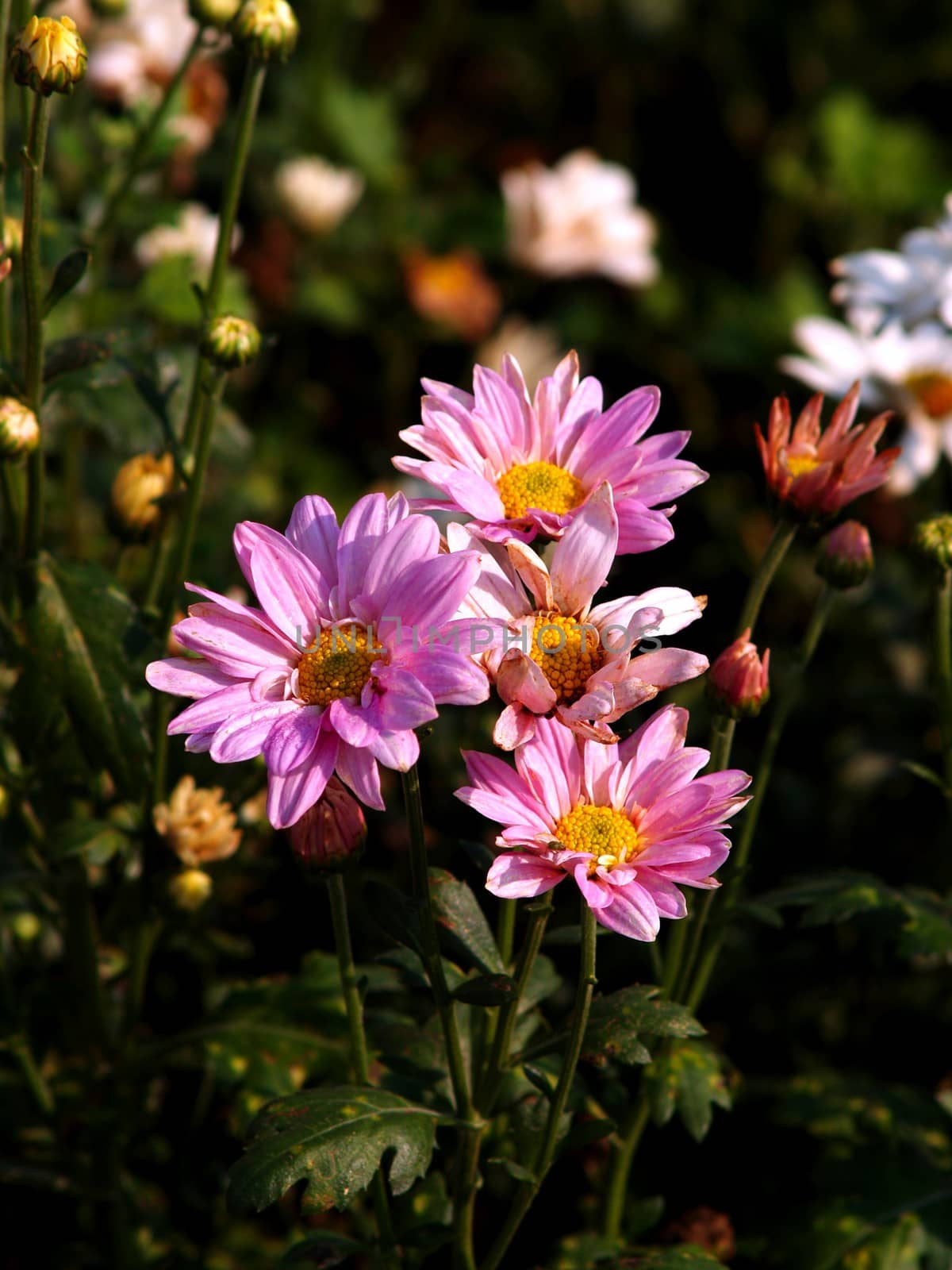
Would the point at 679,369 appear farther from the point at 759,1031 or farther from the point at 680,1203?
the point at 680,1203

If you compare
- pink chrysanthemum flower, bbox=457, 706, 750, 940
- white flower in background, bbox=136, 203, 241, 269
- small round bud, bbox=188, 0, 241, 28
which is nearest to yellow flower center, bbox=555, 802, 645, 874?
pink chrysanthemum flower, bbox=457, 706, 750, 940

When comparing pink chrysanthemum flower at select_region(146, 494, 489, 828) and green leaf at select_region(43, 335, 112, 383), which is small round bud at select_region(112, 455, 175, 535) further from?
pink chrysanthemum flower at select_region(146, 494, 489, 828)

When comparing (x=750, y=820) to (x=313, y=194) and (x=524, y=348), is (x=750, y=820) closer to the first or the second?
(x=524, y=348)

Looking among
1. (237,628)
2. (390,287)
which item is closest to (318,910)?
(237,628)

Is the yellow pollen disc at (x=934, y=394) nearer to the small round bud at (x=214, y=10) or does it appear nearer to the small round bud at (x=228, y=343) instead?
the small round bud at (x=214, y=10)

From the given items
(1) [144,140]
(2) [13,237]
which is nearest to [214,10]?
(1) [144,140]

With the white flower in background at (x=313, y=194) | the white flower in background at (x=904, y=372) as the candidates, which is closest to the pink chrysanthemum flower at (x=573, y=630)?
the white flower in background at (x=904, y=372)
